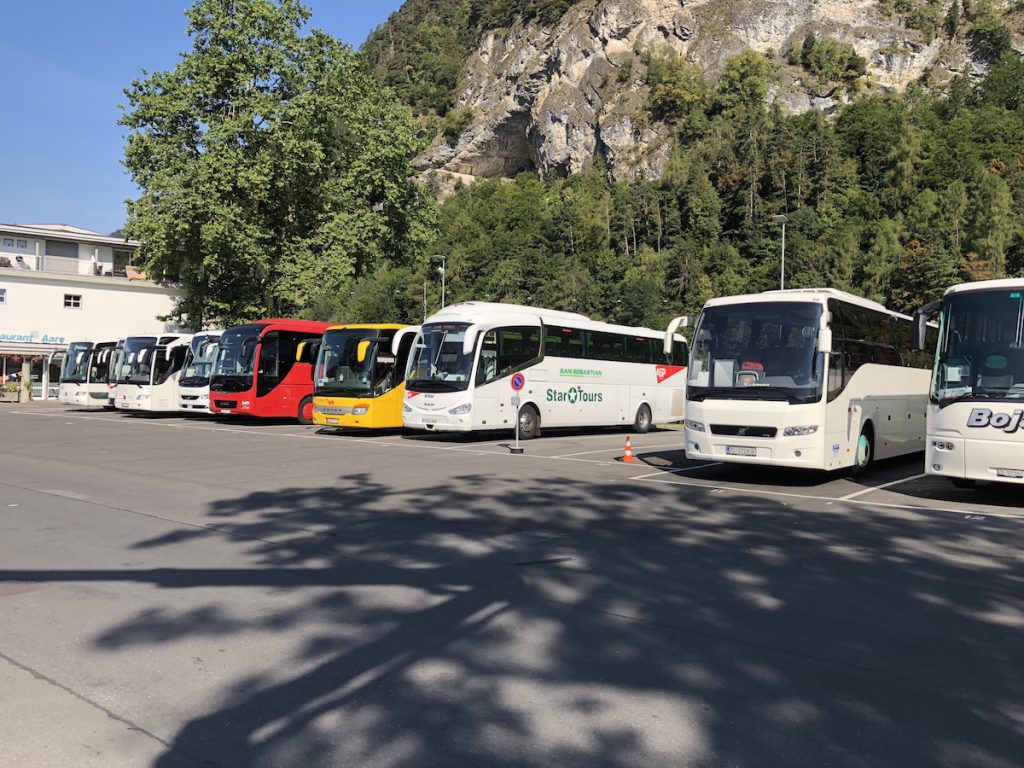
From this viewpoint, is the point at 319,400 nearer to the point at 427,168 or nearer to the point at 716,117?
the point at 716,117

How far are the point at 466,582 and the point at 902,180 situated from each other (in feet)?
369

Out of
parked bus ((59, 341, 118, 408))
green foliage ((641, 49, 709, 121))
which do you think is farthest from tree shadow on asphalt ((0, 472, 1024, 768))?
green foliage ((641, 49, 709, 121))

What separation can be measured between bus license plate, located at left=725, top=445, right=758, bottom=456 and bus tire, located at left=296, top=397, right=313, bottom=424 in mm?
17281

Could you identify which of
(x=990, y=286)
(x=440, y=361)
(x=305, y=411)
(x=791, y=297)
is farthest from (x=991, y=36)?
(x=990, y=286)

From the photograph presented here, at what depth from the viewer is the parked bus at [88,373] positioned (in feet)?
106

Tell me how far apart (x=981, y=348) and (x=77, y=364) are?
33229 mm

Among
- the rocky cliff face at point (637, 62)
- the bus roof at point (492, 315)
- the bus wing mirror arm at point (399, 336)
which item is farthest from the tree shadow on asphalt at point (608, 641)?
the rocky cliff face at point (637, 62)

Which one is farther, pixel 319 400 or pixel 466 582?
pixel 319 400

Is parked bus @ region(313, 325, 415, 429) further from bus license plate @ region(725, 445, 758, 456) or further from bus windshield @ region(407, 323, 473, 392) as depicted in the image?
bus license plate @ region(725, 445, 758, 456)

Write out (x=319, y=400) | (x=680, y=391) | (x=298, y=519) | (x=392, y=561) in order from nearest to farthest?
(x=392, y=561), (x=298, y=519), (x=319, y=400), (x=680, y=391)

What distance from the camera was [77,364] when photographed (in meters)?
33.8

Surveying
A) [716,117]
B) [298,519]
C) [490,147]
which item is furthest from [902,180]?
[298,519]

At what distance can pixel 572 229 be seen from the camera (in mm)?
117312

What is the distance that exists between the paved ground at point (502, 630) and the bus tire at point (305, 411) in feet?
51.4
